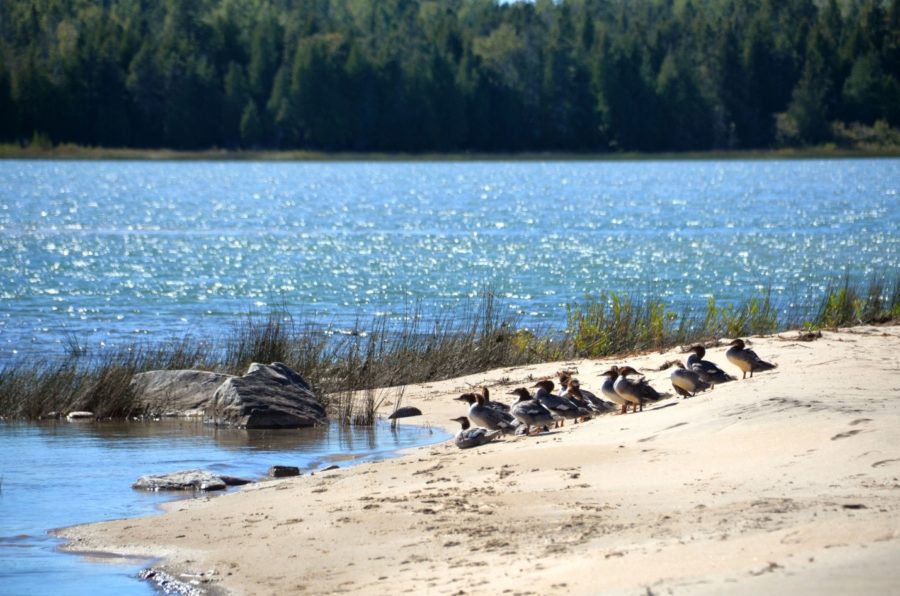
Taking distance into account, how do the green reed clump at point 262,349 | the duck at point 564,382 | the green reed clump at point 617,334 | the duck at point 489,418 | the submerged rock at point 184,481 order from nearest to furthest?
the submerged rock at point 184,481
the duck at point 489,418
the duck at point 564,382
the green reed clump at point 262,349
the green reed clump at point 617,334

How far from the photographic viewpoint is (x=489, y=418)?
13141mm

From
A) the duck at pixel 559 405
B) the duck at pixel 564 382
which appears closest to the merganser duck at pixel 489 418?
the duck at pixel 559 405

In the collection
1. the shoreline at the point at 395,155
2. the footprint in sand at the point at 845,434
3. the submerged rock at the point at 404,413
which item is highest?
the footprint in sand at the point at 845,434

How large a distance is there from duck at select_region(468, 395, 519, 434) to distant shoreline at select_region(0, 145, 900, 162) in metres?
116

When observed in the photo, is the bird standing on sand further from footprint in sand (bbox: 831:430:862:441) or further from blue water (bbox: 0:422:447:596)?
footprint in sand (bbox: 831:430:862:441)

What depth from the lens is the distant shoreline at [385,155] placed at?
4980 inches

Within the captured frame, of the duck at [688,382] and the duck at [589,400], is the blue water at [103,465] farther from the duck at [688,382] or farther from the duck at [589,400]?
the duck at [688,382]

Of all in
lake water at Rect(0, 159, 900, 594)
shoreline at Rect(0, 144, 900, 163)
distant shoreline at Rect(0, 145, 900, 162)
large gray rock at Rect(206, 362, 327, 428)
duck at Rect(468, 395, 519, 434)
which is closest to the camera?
duck at Rect(468, 395, 519, 434)

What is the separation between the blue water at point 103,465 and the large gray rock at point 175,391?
434mm

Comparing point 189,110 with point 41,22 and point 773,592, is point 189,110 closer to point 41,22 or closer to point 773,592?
point 41,22

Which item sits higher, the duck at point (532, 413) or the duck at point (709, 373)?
the duck at point (709, 373)

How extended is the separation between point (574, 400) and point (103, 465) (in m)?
4.38

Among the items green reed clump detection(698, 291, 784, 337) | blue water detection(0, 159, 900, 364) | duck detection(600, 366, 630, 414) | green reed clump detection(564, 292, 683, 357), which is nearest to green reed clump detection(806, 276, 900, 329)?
green reed clump detection(698, 291, 784, 337)

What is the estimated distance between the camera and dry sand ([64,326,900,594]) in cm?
792
